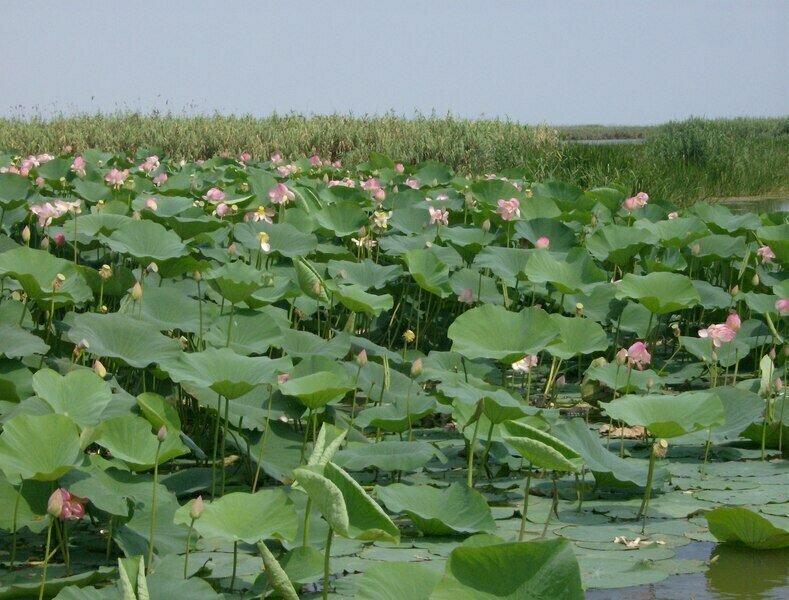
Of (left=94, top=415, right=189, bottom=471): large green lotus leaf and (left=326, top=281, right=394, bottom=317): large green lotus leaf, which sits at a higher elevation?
(left=326, top=281, right=394, bottom=317): large green lotus leaf

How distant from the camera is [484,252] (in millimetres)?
3729

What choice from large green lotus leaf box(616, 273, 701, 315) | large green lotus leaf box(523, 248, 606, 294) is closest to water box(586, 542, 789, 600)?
large green lotus leaf box(616, 273, 701, 315)

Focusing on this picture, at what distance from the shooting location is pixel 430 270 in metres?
3.54

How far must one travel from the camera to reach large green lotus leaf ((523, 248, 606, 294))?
3.47m

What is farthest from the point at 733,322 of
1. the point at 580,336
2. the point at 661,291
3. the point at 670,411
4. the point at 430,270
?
the point at 430,270

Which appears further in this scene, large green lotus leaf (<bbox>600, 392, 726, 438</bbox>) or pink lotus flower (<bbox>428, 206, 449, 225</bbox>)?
pink lotus flower (<bbox>428, 206, 449, 225</bbox>)

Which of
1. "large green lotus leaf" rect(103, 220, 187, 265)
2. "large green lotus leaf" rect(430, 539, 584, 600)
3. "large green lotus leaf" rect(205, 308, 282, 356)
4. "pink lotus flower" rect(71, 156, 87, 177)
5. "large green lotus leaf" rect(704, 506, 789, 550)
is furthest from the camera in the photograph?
"pink lotus flower" rect(71, 156, 87, 177)

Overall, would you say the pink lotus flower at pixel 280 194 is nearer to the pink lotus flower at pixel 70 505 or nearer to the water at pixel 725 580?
the pink lotus flower at pixel 70 505

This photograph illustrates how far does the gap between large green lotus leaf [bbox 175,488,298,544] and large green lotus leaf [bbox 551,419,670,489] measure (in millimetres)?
822

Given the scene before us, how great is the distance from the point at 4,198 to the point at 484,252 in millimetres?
2056

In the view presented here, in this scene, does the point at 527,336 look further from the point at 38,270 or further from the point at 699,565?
the point at 38,270

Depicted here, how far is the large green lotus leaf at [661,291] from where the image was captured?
325cm

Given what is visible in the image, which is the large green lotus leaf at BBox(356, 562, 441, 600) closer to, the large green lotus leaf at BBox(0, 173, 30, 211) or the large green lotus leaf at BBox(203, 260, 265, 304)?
the large green lotus leaf at BBox(203, 260, 265, 304)

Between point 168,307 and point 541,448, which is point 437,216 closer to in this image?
point 168,307
